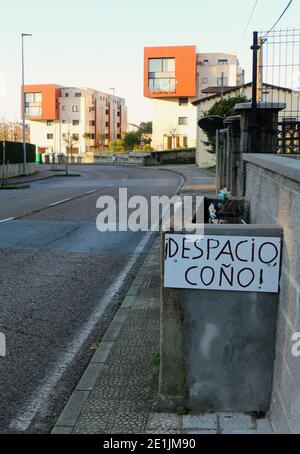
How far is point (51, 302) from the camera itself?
22.2 feet

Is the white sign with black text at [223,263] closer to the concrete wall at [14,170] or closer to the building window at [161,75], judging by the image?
the concrete wall at [14,170]

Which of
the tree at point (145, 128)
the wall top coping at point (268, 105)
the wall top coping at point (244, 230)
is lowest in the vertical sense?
the wall top coping at point (244, 230)

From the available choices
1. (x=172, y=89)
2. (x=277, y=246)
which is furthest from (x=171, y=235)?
(x=172, y=89)

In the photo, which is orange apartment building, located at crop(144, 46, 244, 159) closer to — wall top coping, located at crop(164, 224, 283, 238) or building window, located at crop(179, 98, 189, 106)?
building window, located at crop(179, 98, 189, 106)

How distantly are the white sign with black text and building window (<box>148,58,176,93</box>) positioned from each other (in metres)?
72.1

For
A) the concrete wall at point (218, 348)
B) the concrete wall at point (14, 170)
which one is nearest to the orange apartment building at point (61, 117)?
the concrete wall at point (14, 170)

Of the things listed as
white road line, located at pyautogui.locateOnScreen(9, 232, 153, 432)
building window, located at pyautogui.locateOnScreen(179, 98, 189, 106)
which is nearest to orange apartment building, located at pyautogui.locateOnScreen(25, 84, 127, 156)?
building window, located at pyautogui.locateOnScreen(179, 98, 189, 106)

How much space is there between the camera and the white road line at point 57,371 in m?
3.83

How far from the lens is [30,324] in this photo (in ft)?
19.3

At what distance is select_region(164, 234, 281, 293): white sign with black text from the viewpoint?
3705 millimetres

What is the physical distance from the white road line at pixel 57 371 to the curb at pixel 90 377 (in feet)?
0.76

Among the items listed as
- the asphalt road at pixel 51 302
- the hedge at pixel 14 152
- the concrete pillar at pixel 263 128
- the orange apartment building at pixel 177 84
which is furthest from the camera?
the orange apartment building at pixel 177 84

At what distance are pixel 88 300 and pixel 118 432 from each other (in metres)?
3.51

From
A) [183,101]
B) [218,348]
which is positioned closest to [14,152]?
[218,348]
